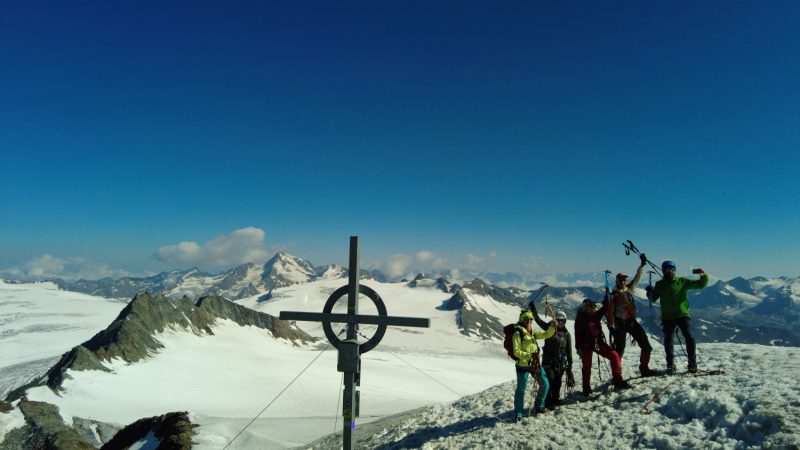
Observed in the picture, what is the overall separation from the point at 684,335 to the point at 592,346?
284cm

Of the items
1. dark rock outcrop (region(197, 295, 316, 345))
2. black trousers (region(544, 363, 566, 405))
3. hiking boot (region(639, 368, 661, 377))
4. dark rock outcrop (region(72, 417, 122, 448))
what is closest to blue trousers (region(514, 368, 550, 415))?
black trousers (region(544, 363, 566, 405))

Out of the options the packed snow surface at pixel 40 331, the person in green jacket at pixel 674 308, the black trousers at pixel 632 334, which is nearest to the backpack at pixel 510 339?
the black trousers at pixel 632 334

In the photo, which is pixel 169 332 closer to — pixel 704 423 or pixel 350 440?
pixel 350 440

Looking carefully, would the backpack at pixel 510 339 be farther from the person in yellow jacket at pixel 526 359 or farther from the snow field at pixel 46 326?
the snow field at pixel 46 326

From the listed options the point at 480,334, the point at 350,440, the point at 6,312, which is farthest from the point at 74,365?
the point at 6,312

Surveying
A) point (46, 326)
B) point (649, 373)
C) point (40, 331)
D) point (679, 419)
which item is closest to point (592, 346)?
point (649, 373)

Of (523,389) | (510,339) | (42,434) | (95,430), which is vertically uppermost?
(510,339)

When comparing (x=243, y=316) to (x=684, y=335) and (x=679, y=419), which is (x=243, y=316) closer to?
(x=684, y=335)

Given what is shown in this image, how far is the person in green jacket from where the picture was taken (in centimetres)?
1031

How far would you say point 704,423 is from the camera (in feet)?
23.6

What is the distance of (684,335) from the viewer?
10.4 m

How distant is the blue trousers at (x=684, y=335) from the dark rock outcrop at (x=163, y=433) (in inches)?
751

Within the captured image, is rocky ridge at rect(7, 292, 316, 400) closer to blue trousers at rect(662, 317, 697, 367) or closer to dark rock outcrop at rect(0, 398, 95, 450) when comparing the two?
dark rock outcrop at rect(0, 398, 95, 450)

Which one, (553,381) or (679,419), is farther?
(553,381)
